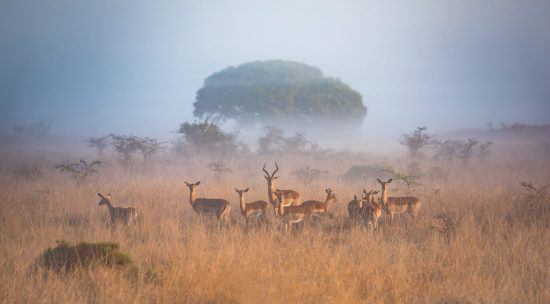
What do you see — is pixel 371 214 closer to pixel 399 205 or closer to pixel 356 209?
pixel 356 209

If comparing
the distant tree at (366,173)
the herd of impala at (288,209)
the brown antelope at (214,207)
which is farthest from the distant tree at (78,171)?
the distant tree at (366,173)

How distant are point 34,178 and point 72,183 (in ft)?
7.10

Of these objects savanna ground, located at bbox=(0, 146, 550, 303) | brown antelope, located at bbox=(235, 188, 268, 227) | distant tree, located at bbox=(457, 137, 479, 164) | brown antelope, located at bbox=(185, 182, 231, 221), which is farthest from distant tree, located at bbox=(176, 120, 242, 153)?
brown antelope, located at bbox=(235, 188, 268, 227)

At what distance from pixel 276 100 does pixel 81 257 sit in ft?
112

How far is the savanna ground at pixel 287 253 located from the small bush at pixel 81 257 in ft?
0.69

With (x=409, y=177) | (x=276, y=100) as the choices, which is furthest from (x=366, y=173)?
(x=276, y=100)

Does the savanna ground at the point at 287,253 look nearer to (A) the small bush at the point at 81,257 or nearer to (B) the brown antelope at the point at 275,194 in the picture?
(A) the small bush at the point at 81,257

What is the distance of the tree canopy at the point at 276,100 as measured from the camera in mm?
39469

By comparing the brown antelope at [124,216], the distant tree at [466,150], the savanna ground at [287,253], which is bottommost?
the savanna ground at [287,253]

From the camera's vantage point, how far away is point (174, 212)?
32.4 feet

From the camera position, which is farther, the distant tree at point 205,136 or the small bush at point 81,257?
the distant tree at point 205,136

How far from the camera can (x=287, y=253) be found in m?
6.60

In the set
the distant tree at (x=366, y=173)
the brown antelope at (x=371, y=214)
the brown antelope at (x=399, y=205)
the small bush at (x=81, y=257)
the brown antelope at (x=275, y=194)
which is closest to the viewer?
the small bush at (x=81, y=257)

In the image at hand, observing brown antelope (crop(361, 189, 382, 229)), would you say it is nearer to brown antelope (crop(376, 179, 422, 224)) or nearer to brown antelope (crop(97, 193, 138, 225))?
brown antelope (crop(376, 179, 422, 224))
